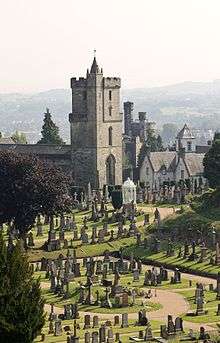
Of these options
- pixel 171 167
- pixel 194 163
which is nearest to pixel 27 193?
pixel 171 167

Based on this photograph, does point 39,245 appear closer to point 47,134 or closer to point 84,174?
point 84,174

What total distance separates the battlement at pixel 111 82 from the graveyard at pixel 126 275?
20.2 metres

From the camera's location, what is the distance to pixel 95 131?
302 ft

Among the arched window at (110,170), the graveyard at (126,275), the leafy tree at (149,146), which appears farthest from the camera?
the leafy tree at (149,146)

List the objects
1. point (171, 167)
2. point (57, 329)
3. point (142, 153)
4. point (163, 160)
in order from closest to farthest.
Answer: point (57, 329)
point (171, 167)
point (163, 160)
point (142, 153)

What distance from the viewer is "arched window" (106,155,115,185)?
9200 centimetres

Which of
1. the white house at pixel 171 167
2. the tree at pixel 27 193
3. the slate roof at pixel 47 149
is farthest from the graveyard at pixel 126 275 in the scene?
the white house at pixel 171 167

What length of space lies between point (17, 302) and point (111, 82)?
61182mm

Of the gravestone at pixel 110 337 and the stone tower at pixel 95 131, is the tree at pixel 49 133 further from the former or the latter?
the gravestone at pixel 110 337

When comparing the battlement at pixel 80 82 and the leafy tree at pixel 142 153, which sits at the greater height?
the battlement at pixel 80 82

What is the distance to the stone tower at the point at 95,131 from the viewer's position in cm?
9106

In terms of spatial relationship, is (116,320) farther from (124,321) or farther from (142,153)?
(142,153)

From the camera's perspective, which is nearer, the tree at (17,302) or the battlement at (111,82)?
the tree at (17,302)

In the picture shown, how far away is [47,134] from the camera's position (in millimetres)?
113750
